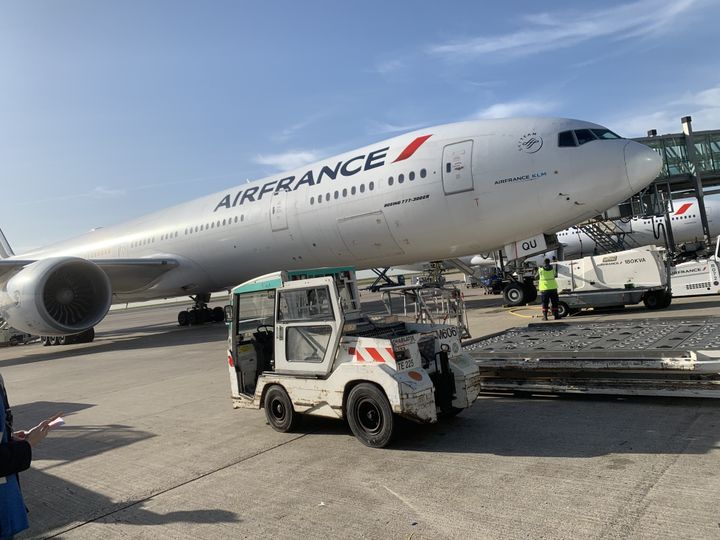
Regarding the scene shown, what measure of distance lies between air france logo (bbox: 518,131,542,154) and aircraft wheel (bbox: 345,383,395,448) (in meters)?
8.88

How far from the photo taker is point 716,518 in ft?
10.1

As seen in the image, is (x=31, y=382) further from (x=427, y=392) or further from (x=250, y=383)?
(x=427, y=392)

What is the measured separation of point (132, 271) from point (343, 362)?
→ 16.8 metres

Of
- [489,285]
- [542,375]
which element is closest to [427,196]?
[542,375]

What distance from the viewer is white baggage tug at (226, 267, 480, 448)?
4.84 metres

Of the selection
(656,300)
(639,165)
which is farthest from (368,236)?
(656,300)

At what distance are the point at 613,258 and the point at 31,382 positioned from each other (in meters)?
14.2

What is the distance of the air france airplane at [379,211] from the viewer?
11.8 m

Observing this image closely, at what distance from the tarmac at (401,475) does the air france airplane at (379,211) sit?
674cm

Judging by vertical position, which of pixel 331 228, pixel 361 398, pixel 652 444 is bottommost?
pixel 652 444

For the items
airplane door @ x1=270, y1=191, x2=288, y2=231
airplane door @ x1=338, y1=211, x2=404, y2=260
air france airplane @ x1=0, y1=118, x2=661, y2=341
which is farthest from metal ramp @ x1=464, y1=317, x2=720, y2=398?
airplane door @ x1=270, y1=191, x2=288, y2=231

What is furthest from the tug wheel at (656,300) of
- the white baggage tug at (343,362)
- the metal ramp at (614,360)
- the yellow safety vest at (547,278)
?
the white baggage tug at (343,362)

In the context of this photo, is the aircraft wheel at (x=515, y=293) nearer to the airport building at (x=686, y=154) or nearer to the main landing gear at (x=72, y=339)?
the main landing gear at (x=72, y=339)

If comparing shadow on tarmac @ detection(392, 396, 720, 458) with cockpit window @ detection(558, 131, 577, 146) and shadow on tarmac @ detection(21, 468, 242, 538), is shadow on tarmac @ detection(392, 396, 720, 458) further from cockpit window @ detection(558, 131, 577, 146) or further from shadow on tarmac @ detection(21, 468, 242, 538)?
cockpit window @ detection(558, 131, 577, 146)
